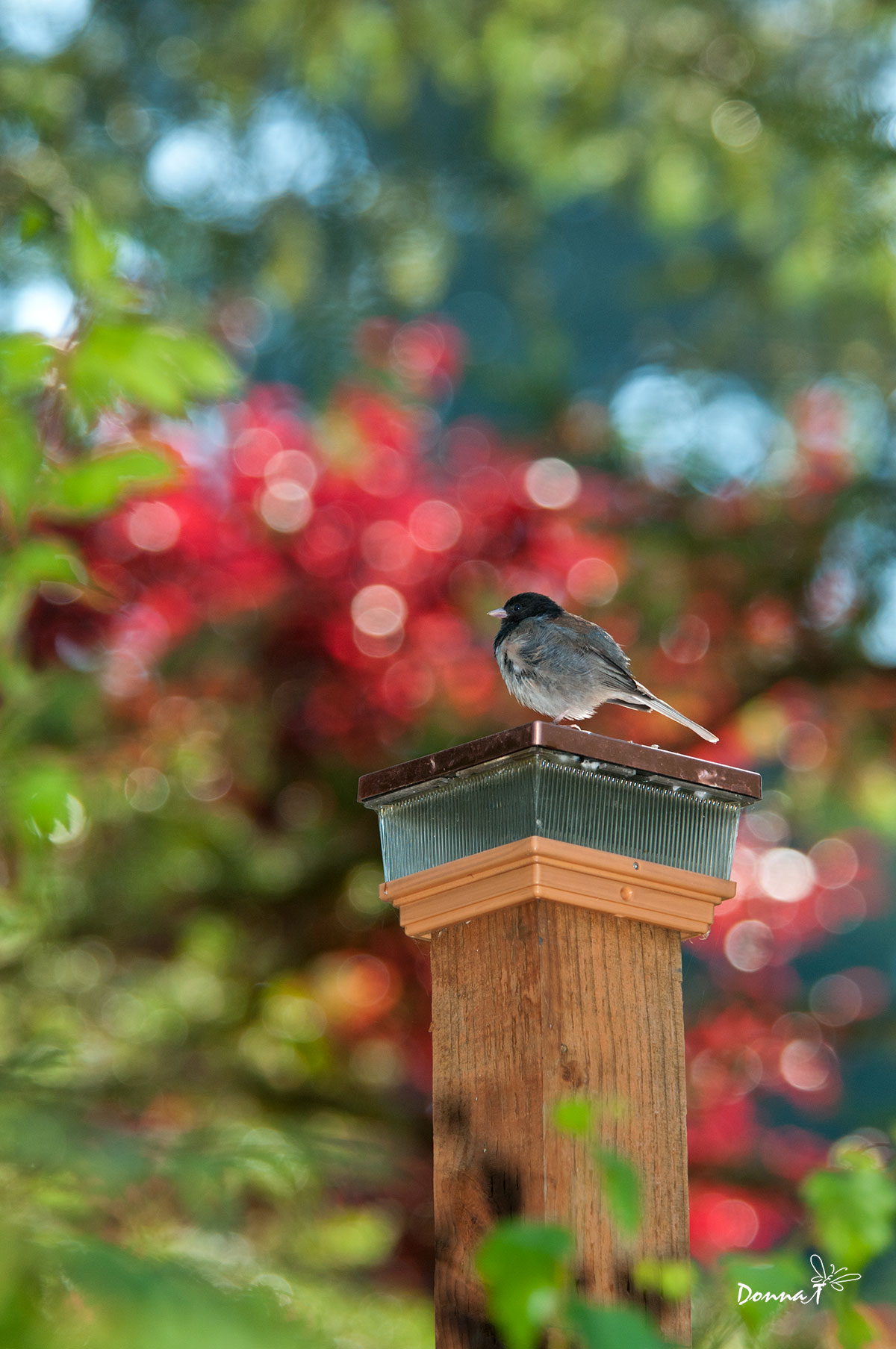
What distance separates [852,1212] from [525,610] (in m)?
1.41

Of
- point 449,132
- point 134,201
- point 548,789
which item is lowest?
point 548,789

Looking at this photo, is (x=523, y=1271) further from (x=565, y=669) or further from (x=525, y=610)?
(x=525, y=610)

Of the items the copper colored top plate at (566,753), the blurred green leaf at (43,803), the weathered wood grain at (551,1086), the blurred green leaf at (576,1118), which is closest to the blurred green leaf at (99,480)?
the blurred green leaf at (43,803)

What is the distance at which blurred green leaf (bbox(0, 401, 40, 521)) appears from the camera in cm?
135

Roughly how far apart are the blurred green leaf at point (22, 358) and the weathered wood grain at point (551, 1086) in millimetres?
740

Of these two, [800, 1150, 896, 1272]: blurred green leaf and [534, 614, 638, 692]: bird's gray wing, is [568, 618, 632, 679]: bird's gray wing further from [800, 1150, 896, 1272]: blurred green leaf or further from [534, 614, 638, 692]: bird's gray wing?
[800, 1150, 896, 1272]: blurred green leaf

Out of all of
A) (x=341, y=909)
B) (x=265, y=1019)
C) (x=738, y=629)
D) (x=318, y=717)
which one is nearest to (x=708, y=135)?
(x=738, y=629)

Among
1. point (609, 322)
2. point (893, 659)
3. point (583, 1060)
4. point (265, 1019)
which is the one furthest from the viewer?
point (609, 322)

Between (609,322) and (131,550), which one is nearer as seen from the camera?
(131,550)

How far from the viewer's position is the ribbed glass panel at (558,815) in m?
1.24

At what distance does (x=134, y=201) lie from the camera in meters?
4.35

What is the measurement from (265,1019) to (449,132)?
191 inches

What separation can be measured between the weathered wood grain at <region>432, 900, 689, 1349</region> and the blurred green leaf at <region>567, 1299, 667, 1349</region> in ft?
1.00

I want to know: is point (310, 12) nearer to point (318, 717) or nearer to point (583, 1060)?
point (318, 717)
